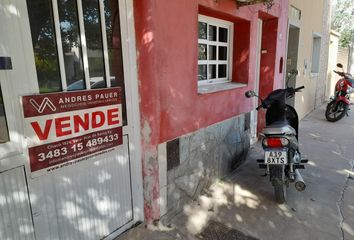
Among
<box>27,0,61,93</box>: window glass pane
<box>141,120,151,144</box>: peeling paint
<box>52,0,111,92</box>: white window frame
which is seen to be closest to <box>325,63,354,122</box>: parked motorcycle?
<box>141,120,151,144</box>: peeling paint

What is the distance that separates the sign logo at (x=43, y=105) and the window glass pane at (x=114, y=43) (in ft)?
1.85

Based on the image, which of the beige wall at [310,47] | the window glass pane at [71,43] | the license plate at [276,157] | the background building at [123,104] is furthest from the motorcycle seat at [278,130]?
the beige wall at [310,47]

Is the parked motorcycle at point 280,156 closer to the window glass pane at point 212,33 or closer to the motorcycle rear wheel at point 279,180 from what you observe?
the motorcycle rear wheel at point 279,180

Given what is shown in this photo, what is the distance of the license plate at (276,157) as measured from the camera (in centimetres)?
291

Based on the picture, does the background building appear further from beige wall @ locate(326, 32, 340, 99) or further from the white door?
beige wall @ locate(326, 32, 340, 99)

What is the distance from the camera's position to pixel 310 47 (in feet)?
24.8

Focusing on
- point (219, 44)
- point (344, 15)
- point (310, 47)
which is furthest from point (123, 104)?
point (344, 15)

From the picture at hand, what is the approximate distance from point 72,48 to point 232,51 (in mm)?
2839

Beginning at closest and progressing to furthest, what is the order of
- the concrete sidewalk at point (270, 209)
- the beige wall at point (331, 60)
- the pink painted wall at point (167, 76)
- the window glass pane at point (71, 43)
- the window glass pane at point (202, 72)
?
the window glass pane at point (71, 43), the pink painted wall at point (167, 76), the concrete sidewalk at point (270, 209), the window glass pane at point (202, 72), the beige wall at point (331, 60)

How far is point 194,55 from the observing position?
2852mm

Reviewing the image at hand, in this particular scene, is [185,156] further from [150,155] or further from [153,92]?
[153,92]

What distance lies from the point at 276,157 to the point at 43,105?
95.5 inches

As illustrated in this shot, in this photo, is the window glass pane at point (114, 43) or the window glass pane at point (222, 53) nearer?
the window glass pane at point (114, 43)

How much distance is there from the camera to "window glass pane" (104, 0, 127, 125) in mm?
2117
